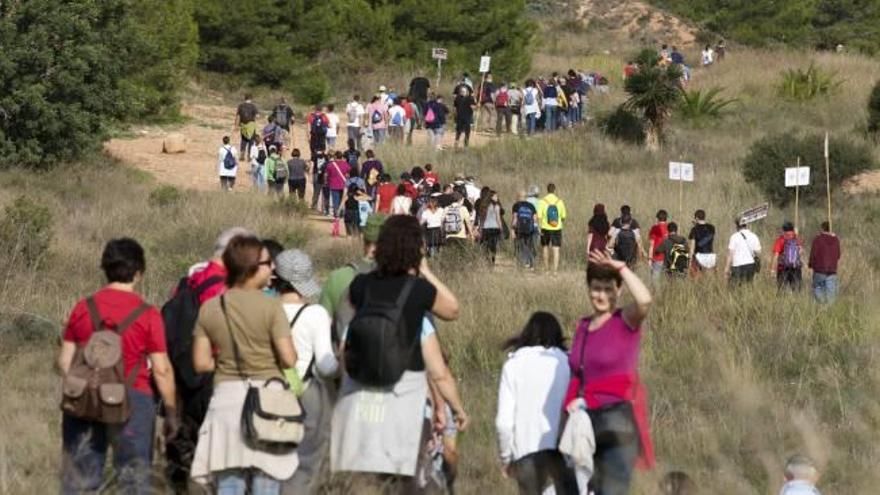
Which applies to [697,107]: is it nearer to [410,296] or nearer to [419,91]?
[419,91]

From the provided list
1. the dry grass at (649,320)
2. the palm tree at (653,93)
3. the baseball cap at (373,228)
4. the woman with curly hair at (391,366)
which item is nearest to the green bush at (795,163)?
the dry grass at (649,320)

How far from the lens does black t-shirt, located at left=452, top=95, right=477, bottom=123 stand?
35906 millimetres

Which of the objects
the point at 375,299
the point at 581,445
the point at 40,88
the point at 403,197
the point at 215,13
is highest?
the point at 215,13

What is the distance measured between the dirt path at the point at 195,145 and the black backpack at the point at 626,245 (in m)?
11.4

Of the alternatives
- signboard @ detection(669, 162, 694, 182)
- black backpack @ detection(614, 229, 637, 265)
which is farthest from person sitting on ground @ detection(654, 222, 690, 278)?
signboard @ detection(669, 162, 694, 182)

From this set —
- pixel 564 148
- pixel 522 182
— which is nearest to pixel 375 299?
pixel 522 182

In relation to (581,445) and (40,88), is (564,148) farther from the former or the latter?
(581,445)

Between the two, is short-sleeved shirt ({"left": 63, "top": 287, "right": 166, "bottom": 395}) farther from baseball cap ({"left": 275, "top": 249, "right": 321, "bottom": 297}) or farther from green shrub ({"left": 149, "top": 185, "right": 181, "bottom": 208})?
green shrub ({"left": 149, "top": 185, "right": 181, "bottom": 208})

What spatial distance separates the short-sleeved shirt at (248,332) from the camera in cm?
723

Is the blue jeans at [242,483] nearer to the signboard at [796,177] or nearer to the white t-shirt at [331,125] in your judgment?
the signboard at [796,177]

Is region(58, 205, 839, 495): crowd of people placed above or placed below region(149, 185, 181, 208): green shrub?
below

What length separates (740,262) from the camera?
1984 cm

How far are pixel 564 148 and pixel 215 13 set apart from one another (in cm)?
1312

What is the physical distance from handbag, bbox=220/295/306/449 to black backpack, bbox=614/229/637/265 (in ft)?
50.0
